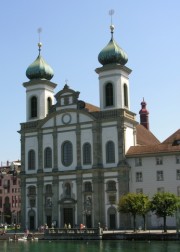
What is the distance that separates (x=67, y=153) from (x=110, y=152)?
766 centimetres

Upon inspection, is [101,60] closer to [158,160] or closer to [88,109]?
[88,109]

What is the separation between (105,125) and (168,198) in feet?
59.6

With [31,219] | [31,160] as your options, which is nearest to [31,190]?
[31,219]

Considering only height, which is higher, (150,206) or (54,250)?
(150,206)

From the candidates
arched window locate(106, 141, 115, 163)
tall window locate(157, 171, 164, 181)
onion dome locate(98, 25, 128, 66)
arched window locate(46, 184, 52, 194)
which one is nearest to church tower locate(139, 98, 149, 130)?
onion dome locate(98, 25, 128, 66)

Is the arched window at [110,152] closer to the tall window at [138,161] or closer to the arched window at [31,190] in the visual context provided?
the tall window at [138,161]

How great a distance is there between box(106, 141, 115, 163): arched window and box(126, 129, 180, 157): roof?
226 cm

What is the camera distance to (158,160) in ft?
253

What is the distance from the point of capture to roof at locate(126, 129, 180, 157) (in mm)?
76312

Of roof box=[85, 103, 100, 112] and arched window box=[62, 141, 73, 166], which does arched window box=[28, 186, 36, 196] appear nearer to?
arched window box=[62, 141, 73, 166]

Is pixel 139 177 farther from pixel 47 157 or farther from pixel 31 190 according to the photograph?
pixel 31 190

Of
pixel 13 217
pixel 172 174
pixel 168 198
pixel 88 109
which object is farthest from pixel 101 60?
pixel 13 217

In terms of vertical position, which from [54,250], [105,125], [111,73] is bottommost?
[54,250]

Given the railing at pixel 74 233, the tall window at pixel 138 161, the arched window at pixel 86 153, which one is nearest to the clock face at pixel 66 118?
the arched window at pixel 86 153
